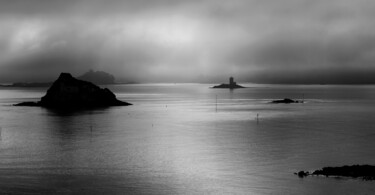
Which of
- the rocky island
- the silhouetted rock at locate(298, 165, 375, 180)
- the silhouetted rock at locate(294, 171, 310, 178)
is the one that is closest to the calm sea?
the silhouetted rock at locate(294, 171, 310, 178)

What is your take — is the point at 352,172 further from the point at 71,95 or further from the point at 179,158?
the point at 71,95

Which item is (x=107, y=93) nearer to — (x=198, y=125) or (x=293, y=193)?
(x=198, y=125)

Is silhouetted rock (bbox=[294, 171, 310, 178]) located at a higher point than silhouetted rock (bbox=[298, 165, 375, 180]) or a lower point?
lower

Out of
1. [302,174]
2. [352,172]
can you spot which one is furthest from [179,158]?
[352,172]

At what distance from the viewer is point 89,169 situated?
50719 mm

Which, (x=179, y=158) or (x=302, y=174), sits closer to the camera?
(x=302, y=174)

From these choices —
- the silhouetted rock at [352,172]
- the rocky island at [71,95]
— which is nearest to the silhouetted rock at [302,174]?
the silhouetted rock at [352,172]

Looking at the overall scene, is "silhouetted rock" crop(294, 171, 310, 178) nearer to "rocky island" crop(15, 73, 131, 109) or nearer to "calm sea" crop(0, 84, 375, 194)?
"calm sea" crop(0, 84, 375, 194)

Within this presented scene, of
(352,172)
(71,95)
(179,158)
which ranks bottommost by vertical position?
(179,158)

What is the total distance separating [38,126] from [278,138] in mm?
56993

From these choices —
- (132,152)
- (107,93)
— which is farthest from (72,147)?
(107,93)

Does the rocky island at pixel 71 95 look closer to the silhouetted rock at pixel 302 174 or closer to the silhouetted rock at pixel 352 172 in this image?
the silhouetted rock at pixel 302 174

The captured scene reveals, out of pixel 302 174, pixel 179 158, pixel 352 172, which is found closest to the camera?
pixel 352 172

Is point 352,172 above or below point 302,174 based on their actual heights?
Result: above
